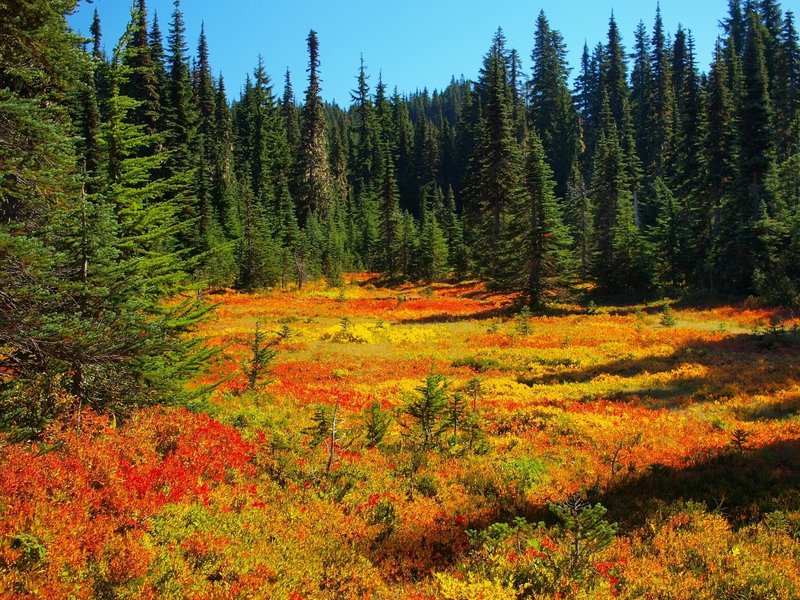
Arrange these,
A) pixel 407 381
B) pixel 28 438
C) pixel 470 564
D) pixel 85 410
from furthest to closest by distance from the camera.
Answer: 1. pixel 407 381
2. pixel 85 410
3. pixel 28 438
4. pixel 470 564

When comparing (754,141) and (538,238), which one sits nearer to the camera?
(538,238)

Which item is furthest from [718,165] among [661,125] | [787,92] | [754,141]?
[661,125]

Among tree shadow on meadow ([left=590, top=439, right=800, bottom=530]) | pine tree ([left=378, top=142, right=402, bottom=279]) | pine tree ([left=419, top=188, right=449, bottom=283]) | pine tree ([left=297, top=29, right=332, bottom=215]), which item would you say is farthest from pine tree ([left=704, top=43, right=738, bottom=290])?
pine tree ([left=297, top=29, right=332, bottom=215])

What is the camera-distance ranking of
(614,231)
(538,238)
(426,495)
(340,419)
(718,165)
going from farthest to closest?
(614,231), (718,165), (538,238), (340,419), (426,495)

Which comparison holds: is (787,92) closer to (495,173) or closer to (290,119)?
(495,173)

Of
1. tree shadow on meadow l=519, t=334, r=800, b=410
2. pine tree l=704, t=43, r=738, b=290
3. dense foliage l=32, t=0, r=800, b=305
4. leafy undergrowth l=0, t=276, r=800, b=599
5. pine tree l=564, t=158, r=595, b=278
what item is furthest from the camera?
pine tree l=564, t=158, r=595, b=278

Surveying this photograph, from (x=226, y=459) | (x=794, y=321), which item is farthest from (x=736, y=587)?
(x=794, y=321)

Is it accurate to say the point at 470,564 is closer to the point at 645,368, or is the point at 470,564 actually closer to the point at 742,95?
the point at 645,368

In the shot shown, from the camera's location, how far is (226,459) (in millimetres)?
8758

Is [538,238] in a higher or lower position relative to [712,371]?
higher

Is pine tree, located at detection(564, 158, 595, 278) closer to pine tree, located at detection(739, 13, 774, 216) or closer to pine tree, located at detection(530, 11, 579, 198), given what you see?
pine tree, located at detection(739, 13, 774, 216)

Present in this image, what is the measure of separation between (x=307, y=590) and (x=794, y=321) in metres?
31.4

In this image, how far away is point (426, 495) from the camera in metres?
9.75

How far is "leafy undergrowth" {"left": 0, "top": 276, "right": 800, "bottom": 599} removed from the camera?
5.73m
